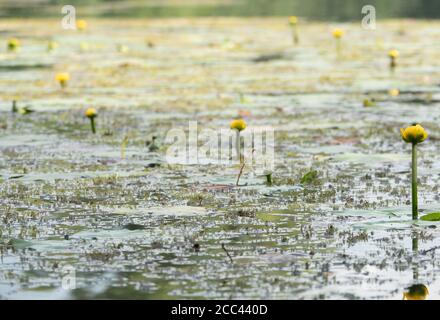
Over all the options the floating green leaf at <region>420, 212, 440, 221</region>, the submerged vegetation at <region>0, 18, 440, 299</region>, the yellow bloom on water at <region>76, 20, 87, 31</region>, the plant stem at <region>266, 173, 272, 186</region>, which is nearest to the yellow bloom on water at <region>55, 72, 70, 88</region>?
the submerged vegetation at <region>0, 18, 440, 299</region>

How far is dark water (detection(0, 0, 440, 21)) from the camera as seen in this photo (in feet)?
88.3

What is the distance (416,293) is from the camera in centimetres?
494

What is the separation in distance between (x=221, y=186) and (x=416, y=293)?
2835 mm

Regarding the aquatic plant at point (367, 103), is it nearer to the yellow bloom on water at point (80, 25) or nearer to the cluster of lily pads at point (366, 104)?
the cluster of lily pads at point (366, 104)

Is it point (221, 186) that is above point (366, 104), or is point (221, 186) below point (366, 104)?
below

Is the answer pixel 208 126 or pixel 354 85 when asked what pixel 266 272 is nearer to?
pixel 208 126

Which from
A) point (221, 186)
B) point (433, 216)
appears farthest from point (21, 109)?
point (433, 216)

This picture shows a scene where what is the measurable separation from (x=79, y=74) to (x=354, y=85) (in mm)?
4218

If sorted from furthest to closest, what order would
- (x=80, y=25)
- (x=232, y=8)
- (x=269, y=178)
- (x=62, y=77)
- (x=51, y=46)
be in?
(x=232, y=8) < (x=80, y=25) < (x=51, y=46) < (x=62, y=77) < (x=269, y=178)

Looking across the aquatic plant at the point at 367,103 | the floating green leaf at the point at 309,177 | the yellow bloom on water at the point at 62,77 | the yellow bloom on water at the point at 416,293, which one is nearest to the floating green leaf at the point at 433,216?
the yellow bloom on water at the point at 416,293

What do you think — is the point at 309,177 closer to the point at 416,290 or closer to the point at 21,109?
the point at 416,290

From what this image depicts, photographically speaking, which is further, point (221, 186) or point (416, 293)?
point (221, 186)

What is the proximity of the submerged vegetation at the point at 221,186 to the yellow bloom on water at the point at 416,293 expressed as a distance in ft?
0.04

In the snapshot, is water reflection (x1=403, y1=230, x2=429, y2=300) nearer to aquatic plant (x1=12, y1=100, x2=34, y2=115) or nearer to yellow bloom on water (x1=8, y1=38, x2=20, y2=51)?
aquatic plant (x1=12, y1=100, x2=34, y2=115)
